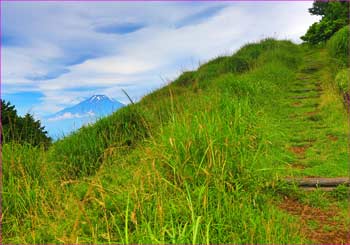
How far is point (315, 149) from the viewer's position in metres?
7.13

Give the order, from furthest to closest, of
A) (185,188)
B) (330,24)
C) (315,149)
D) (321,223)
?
(330,24)
(315,149)
(185,188)
(321,223)

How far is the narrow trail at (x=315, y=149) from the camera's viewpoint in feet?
14.2

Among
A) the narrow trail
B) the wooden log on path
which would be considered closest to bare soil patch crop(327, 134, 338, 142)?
the narrow trail

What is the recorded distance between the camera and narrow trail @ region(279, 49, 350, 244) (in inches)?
170

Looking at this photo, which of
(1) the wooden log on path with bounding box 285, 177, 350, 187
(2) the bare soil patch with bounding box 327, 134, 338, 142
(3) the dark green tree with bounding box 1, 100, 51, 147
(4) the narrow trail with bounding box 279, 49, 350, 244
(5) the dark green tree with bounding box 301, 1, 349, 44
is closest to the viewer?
(4) the narrow trail with bounding box 279, 49, 350, 244

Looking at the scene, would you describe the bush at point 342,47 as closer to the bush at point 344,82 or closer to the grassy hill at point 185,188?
the bush at point 344,82

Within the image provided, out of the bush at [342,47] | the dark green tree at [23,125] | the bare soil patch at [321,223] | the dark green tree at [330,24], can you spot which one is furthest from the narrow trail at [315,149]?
the dark green tree at [330,24]

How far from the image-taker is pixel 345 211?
4.69 meters

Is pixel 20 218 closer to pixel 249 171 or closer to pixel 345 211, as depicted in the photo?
pixel 249 171

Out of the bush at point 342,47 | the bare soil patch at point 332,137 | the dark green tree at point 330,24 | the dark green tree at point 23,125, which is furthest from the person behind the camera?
the dark green tree at point 330,24

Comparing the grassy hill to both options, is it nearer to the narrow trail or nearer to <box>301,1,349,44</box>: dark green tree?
the narrow trail

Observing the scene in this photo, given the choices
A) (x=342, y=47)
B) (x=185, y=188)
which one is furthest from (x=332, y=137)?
(x=342, y=47)

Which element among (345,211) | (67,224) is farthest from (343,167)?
(67,224)

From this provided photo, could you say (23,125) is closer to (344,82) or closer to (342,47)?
(344,82)
